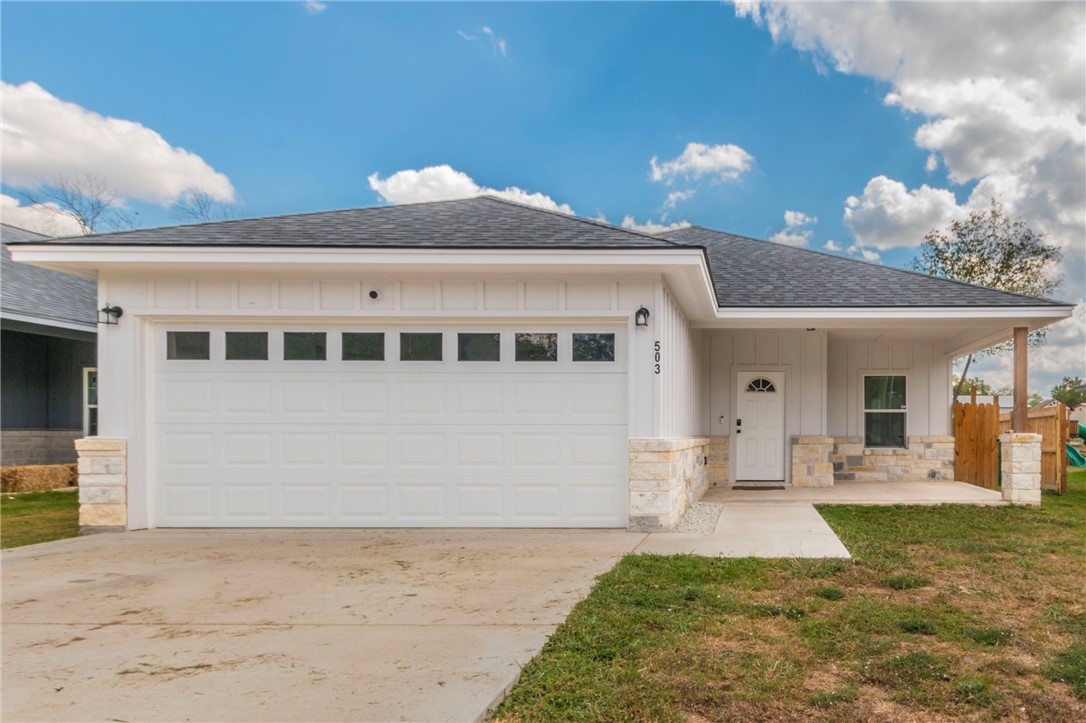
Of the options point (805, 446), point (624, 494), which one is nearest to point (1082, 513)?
point (805, 446)

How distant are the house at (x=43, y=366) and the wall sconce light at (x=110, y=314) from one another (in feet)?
17.9

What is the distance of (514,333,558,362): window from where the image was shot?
7371mm

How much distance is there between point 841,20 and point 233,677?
1466 centimetres

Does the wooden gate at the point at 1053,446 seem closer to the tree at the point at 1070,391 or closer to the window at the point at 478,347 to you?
the window at the point at 478,347

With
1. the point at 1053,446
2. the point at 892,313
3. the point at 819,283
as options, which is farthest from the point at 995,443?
the point at 819,283

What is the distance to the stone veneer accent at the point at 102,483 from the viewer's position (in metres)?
7.22

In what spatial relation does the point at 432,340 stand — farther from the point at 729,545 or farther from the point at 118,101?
the point at 118,101

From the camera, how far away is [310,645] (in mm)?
3666

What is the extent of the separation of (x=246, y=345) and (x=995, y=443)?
39.0ft

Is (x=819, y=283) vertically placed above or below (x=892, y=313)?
above

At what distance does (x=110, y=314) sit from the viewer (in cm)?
729

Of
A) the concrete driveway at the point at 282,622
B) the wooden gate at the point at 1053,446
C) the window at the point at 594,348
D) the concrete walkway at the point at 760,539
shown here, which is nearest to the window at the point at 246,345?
the concrete driveway at the point at 282,622

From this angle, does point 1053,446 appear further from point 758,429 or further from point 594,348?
point 594,348

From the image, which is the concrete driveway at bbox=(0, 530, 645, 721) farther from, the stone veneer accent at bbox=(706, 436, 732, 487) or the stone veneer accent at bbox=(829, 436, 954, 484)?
the stone veneer accent at bbox=(829, 436, 954, 484)
